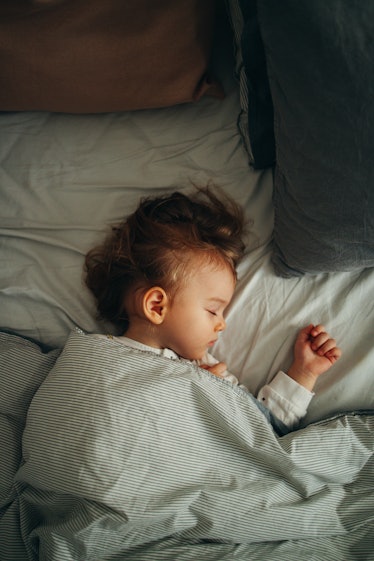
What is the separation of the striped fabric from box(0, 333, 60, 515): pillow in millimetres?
42

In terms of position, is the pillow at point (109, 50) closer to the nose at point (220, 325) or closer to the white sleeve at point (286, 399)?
the nose at point (220, 325)

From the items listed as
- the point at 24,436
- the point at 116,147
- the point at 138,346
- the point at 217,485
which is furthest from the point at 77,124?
the point at 217,485

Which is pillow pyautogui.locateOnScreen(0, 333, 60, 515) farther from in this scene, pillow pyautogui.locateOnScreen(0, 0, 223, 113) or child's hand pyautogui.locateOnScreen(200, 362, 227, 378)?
pillow pyautogui.locateOnScreen(0, 0, 223, 113)

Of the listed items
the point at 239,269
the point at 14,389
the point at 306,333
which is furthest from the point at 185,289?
the point at 14,389

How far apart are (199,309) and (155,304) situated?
10 centimetres

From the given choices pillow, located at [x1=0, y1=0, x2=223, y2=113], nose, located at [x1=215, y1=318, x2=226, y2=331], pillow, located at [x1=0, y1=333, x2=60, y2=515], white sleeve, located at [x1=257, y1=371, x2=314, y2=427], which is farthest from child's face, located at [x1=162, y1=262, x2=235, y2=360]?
pillow, located at [x1=0, y1=0, x2=223, y2=113]

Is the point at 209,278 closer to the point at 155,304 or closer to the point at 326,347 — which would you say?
the point at 155,304

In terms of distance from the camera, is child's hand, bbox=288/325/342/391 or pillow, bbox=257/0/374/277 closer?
pillow, bbox=257/0/374/277

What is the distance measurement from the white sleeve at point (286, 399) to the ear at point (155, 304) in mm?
290

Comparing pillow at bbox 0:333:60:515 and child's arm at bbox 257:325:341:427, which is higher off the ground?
child's arm at bbox 257:325:341:427

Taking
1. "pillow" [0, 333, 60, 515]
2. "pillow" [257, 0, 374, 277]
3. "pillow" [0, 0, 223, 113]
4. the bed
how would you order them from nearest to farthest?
"pillow" [257, 0, 374, 277] < the bed < "pillow" [0, 333, 60, 515] < "pillow" [0, 0, 223, 113]

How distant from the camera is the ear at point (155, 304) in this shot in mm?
899

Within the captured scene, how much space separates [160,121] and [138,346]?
623 millimetres

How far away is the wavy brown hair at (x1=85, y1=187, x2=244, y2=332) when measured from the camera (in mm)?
927
